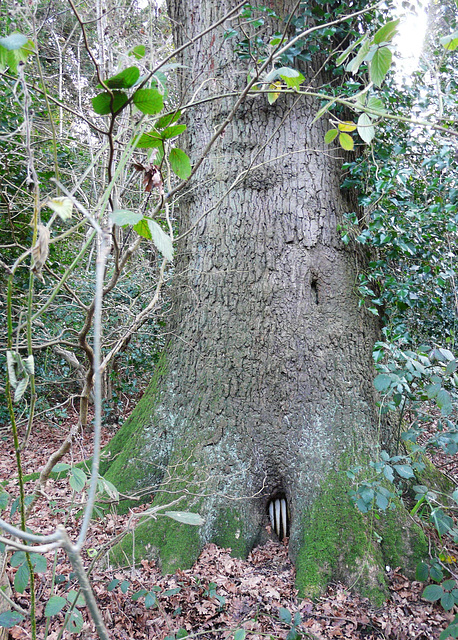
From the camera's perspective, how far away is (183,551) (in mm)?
2459

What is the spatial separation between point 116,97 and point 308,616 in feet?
8.16

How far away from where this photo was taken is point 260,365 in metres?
2.83

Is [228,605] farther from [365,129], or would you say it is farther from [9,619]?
[365,129]

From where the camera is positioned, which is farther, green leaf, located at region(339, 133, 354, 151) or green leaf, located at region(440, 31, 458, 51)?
green leaf, located at region(339, 133, 354, 151)

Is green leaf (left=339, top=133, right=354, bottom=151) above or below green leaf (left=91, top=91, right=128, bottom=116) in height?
above

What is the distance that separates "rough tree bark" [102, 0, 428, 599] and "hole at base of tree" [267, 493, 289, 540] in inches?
2.4

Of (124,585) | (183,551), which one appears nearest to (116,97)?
(124,585)

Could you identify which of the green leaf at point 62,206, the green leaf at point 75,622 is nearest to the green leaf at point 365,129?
the green leaf at point 62,206

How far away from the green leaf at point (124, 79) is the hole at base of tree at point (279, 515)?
2.52 m

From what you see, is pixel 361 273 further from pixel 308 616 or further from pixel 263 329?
pixel 308 616

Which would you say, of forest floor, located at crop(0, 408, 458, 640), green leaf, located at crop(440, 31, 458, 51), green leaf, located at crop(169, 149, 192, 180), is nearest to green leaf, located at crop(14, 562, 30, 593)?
forest floor, located at crop(0, 408, 458, 640)

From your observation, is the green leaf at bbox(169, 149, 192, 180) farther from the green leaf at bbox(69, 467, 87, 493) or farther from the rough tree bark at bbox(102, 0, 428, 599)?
the rough tree bark at bbox(102, 0, 428, 599)

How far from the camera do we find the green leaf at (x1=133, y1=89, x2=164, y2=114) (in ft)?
3.09

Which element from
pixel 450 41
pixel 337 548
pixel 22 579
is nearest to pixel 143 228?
pixel 450 41
